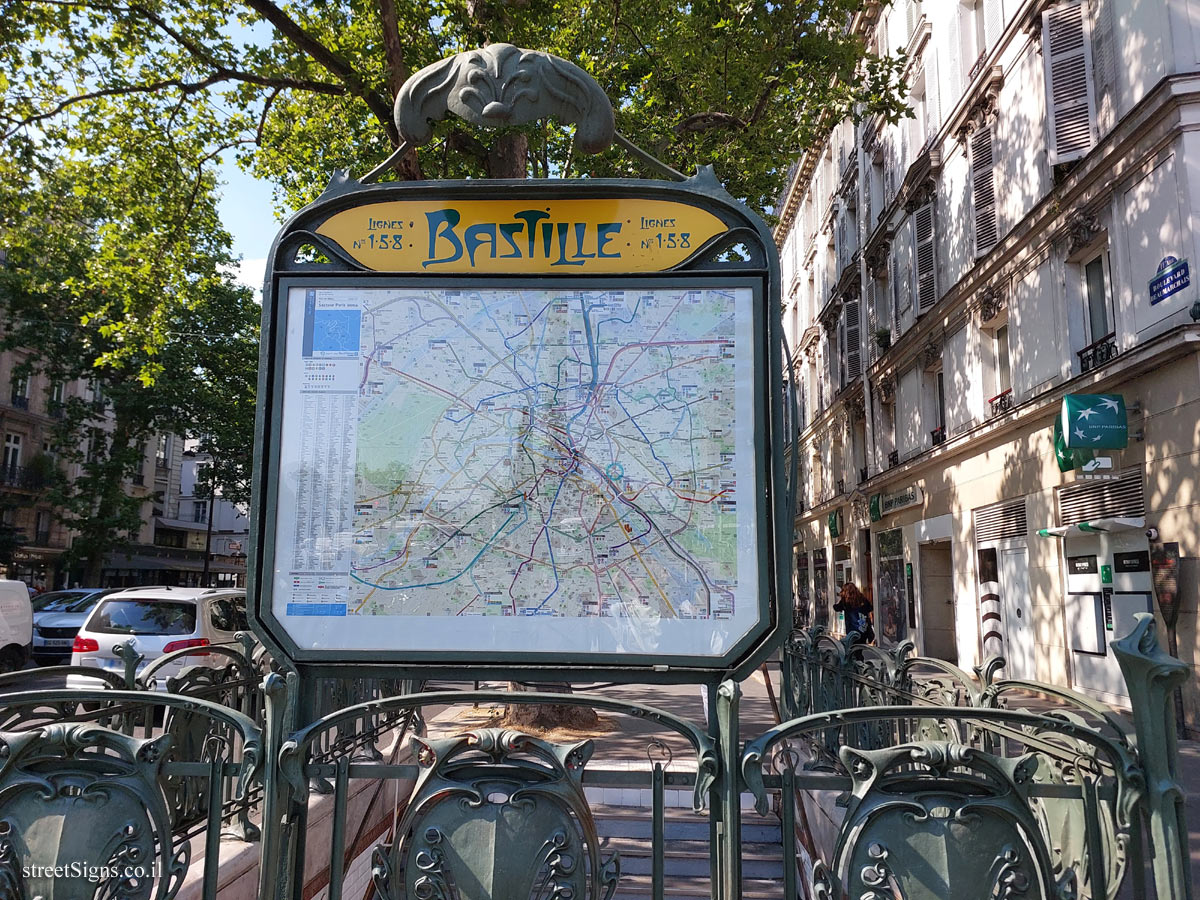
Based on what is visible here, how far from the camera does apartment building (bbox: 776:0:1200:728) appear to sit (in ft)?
34.9

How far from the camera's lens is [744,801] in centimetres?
686

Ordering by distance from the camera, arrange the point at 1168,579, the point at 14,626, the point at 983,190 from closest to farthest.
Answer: the point at 1168,579, the point at 14,626, the point at 983,190

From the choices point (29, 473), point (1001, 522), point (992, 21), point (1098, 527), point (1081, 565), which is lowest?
point (1081, 565)

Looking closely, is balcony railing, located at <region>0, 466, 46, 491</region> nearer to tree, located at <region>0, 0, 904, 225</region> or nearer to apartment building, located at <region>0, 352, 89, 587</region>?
apartment building, located at <region>0, 352, 89, 587</region>

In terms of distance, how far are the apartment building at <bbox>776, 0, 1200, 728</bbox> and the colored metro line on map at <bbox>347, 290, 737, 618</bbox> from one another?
931 centimetres

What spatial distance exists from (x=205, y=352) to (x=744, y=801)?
91.1 feet

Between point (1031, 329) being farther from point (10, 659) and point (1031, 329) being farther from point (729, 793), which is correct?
point (10, 659)

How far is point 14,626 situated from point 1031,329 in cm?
1785

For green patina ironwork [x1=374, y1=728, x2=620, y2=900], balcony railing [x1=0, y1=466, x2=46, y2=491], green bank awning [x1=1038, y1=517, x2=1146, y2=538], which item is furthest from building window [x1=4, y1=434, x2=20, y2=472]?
green patina ironwork [x1=374, y1=728, x2=620, y2=900]

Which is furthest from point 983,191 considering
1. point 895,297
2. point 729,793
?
point 729,793

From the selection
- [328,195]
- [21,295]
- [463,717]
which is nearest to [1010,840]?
[328,195]

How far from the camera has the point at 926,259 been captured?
A: 19.3 m

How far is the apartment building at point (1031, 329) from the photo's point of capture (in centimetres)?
1064

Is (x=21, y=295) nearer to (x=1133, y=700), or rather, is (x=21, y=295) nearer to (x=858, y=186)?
(x=858, y=186)
